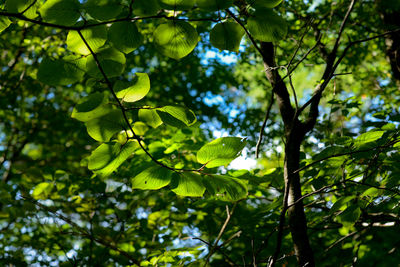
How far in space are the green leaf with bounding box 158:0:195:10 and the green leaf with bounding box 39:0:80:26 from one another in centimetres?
19

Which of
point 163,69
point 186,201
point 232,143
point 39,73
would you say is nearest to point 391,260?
point 186,201

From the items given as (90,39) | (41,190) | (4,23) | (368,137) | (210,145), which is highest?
(41,190)

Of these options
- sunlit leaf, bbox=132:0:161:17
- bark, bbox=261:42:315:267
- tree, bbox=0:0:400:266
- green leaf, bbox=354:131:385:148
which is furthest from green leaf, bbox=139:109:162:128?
green leaf, bbox=354:131:385:148

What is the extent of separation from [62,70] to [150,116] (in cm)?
24

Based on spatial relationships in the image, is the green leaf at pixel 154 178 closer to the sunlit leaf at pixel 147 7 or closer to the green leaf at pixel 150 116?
the green leaf at pixel 150 116

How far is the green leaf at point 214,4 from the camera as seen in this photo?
654 millimetres

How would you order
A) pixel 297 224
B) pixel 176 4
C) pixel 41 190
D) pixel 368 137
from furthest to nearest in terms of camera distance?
1. pixel 41 190
2. pixel 297 224
3. pixel 368 137
4. pixel 176 4

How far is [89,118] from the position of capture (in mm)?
712

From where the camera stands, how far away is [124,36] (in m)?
0.70

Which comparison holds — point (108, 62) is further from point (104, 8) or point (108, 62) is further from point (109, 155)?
point (109, 155)

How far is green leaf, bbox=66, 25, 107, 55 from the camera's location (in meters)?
0.70

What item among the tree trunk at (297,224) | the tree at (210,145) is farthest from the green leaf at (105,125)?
the tree trunk at (297,224)

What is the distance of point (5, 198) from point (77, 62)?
7.13 feet

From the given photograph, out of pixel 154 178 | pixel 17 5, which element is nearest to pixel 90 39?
pixel 17 5
